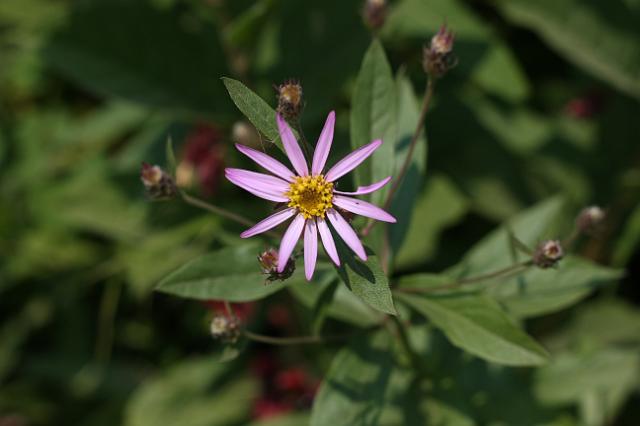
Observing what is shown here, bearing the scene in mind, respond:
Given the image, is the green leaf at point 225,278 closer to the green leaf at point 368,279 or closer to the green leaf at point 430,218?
the green leaf at point 368,279

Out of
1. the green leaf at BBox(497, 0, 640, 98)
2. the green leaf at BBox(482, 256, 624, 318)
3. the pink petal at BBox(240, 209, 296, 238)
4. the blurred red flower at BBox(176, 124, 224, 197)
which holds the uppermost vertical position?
the blurred red flower at BBox(176, 124, 224, 197)

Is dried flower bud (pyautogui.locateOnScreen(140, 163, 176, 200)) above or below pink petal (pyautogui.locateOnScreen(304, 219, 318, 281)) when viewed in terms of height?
above

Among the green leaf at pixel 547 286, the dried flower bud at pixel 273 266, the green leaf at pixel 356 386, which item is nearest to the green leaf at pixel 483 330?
the green leaf at pixel 547 286

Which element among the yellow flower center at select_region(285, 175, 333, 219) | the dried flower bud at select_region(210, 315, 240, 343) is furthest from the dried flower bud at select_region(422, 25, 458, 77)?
the dried flower bud at select_region(210, 315, 240, 343)

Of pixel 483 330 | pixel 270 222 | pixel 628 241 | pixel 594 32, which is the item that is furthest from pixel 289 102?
pixel 594 32

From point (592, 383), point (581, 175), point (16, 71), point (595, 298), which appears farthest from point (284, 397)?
point (16, 71)

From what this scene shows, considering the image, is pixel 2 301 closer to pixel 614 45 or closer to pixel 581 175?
pixel 581 175

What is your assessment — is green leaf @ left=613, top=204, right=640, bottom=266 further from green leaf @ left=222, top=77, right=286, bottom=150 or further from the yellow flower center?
green leaf @ left=222, top=77, right=286, bottom=150
